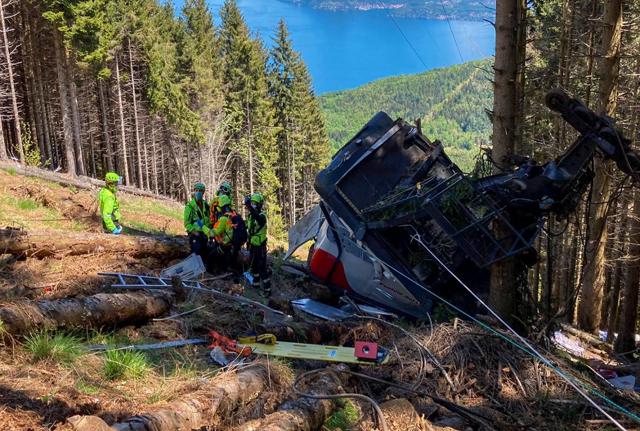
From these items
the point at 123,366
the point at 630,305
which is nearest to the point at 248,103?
the point at 630,305

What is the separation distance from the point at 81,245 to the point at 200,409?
245 inches

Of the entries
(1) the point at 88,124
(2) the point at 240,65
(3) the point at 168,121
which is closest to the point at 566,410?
(3) the point at 168,121

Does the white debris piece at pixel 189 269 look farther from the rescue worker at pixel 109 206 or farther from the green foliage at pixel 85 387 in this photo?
the green foliage at pixel 85 387

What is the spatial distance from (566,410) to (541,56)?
18.9 m

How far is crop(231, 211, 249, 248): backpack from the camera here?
10164 mm

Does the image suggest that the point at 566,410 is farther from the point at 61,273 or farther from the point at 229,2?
the point at 229,2

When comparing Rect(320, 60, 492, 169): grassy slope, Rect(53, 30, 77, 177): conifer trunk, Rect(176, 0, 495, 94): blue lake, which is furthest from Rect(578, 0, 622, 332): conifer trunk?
Rect(320, 60, 492, 169): grassy slope

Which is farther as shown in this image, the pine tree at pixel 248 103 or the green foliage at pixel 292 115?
the green foliage at pixel 292 115

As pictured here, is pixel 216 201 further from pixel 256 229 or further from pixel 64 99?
pixel 64 99

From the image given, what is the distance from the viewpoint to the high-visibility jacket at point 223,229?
393 inches

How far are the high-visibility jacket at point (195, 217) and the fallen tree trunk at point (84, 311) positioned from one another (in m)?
3.11

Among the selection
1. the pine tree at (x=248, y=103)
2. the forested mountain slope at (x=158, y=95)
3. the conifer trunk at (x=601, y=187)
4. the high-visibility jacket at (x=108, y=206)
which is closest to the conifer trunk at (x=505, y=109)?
the conifer trunk at (x=601, y=187)

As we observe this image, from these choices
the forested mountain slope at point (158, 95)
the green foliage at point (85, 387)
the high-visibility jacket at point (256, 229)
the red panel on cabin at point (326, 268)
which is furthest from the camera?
the forested mountain slope at point (158, 95)

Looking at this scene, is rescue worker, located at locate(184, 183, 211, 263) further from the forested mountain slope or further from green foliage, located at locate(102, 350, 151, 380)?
the forested mountain slope
